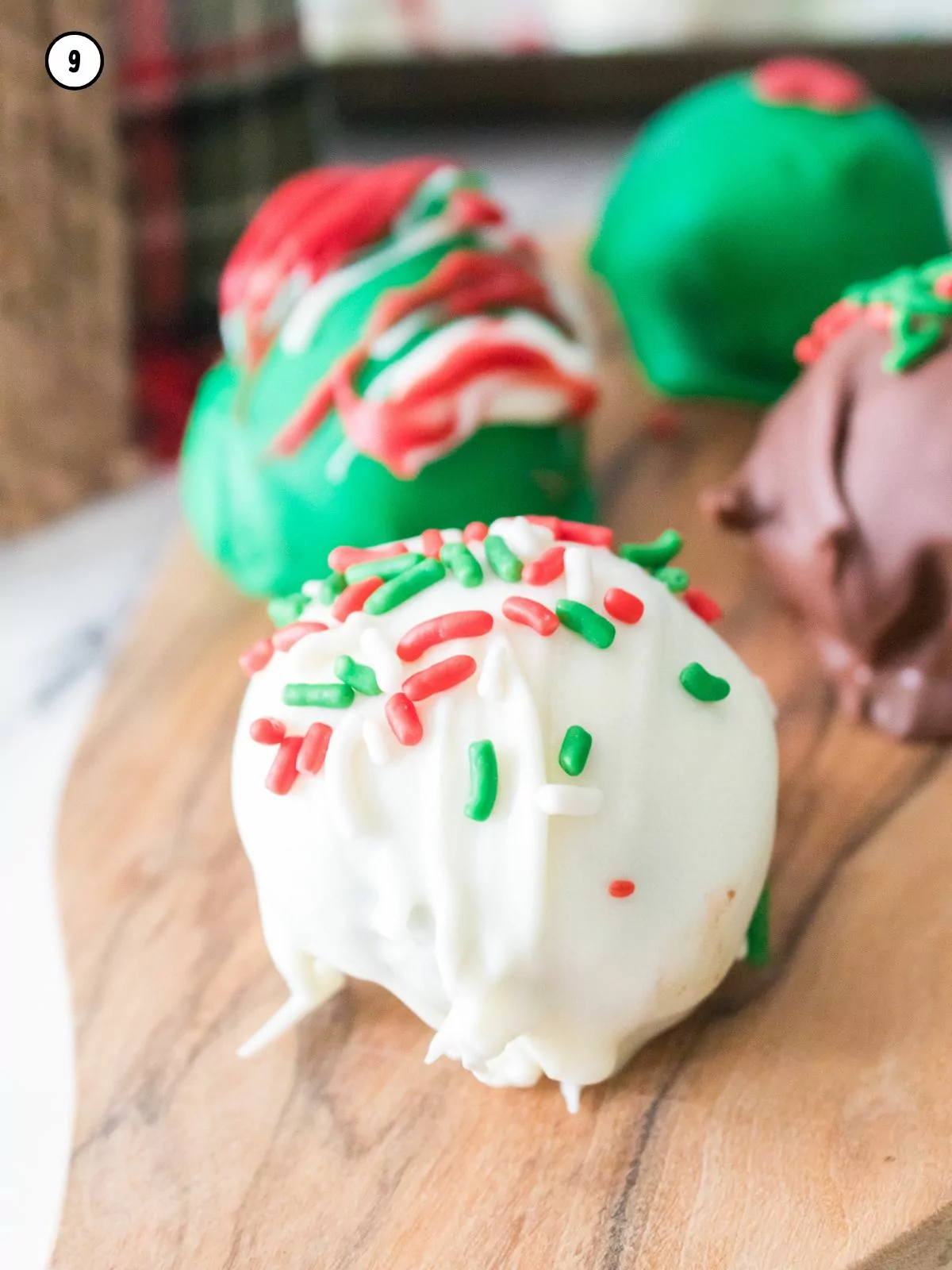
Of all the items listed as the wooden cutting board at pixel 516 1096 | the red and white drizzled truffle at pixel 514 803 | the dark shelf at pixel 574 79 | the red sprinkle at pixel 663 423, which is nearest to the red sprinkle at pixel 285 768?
the red and white drizzled truffle at pixel 514 803

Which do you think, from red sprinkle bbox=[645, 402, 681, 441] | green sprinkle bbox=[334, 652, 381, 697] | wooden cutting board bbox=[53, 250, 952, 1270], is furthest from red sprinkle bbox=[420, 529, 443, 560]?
red sprinkle bbox=[645, 402, 681, 441]

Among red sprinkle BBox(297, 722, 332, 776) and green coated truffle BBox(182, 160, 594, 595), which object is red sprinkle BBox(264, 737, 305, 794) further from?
green coated truffle BBox(182, 160, 594, 595)

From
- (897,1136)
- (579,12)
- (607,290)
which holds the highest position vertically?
(579,12)

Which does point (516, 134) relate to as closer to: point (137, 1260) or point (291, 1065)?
point (291, 1065)

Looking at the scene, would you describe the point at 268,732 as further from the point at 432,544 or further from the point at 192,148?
the point at 192,148

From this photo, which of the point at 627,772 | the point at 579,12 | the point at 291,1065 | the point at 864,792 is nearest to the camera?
→ the point at 627,772

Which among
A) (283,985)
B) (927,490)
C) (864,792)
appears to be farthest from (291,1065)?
(927,490)
